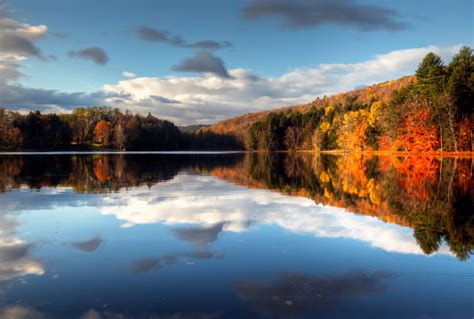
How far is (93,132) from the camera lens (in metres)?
141

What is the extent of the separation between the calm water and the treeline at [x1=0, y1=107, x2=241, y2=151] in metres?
108

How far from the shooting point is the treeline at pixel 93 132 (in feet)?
375

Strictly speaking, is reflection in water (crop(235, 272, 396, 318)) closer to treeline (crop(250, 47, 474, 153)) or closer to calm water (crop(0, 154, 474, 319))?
calm water (crop(0, 154, 474, 319))

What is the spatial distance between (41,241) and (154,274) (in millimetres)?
4259

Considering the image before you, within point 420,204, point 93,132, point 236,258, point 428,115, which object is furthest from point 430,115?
point 93,132

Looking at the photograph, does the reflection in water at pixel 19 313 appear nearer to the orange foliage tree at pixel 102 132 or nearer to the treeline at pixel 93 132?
the treeline at pixel 93 132

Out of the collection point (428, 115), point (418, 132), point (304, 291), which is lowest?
point (304, 291)

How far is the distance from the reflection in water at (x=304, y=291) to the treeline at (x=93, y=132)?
115370 millimetres

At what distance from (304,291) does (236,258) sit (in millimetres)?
2180

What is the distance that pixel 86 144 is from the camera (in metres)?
131

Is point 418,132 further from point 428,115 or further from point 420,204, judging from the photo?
point 420,204

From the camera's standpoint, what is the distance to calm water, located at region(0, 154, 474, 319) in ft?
19.0

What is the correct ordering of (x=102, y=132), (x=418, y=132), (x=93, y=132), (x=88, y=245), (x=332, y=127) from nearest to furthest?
(x=88, y=245)
(x=418, y=132)
(x=332, y=127)
(x=102, y=132)
(x=93, y=132)

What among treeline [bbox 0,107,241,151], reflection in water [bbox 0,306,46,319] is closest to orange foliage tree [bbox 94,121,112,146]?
treeline [bbox 0,107,241,151]
